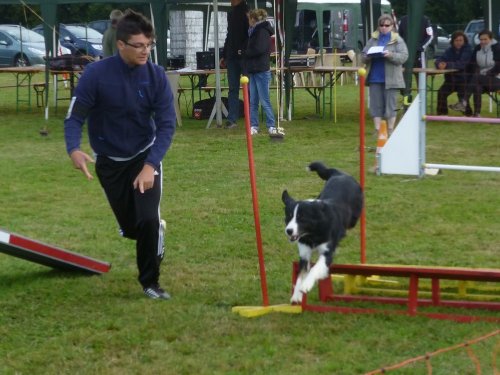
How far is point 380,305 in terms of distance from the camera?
5992 millimetres

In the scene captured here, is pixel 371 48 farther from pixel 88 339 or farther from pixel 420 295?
pixel 88 339

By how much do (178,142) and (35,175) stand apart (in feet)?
10.2

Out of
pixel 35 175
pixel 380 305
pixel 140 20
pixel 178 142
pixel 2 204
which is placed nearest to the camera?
pixel 140 20

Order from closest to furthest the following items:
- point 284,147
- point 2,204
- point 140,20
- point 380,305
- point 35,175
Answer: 1. point 140,20
2. point 380,305
3. point 2,204
4. point 35,175
5. point 284,147

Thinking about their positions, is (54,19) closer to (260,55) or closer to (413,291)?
(260,55)

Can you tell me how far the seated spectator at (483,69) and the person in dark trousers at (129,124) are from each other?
11.5m

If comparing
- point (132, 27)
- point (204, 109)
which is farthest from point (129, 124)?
point (204, 109)

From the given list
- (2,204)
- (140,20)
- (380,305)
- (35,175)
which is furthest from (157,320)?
(35,175)

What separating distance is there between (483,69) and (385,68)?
3736 millimetres

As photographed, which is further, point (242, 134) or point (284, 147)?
point (242, 134)

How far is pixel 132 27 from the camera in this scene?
18.3 feet

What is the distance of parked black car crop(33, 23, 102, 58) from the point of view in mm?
29139

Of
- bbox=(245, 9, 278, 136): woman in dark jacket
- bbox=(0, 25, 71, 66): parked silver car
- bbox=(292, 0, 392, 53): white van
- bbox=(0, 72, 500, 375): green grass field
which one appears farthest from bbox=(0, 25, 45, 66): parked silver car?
bbox=(0, 72, 500, 375): green grass field

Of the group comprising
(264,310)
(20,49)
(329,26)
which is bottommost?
(264,310)
